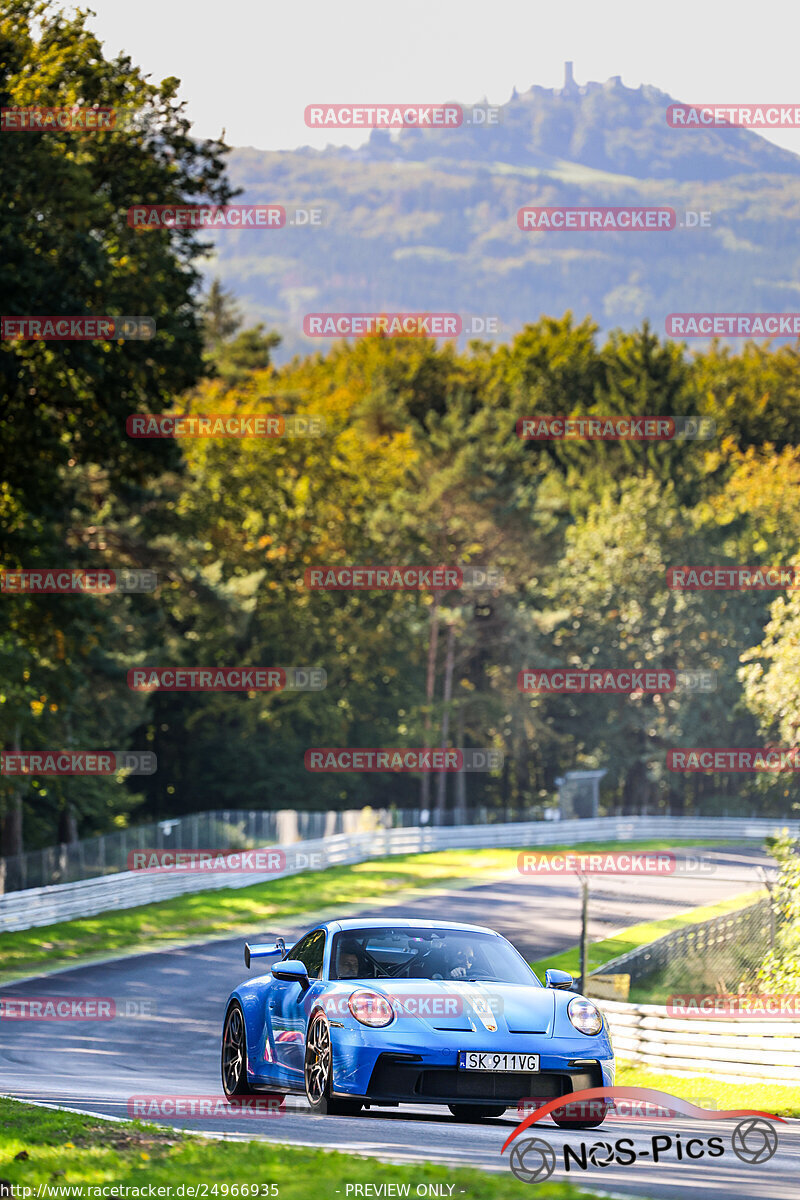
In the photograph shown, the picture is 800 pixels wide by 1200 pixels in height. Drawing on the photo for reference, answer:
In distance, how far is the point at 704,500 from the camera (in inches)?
3036

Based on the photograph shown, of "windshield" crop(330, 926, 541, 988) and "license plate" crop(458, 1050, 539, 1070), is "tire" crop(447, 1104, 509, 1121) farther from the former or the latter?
"windshield" crop(330, 926, 541, 988)

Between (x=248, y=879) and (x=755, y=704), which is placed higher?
(x=755, y=704)

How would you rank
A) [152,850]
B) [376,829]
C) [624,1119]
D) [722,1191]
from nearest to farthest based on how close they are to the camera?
1. [722,1191]
2. [624,1119]
3. [152,850]
4. [376,829]

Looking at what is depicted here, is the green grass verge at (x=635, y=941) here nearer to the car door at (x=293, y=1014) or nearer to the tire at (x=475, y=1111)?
the car door at (x=293, y=1014)

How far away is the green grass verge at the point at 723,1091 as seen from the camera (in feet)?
42.5

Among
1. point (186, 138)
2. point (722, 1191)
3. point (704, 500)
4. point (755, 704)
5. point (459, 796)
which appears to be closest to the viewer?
point (722, 1191)

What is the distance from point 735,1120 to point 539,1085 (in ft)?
10.3

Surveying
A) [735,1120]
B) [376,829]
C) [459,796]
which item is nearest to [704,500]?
[459,796]

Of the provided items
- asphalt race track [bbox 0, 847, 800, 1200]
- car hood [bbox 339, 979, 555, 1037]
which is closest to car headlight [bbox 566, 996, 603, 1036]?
car hood [bbox 339, 979, 555, 1037]

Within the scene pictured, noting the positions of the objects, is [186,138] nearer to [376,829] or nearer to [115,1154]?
[115,1154]

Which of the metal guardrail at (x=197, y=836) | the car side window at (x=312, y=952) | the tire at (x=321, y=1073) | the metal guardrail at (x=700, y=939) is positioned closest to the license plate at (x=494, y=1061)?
the tire at (x=321, y=1073)

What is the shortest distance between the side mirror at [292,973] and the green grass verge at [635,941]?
14108 millimetres

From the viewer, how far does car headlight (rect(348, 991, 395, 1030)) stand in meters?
8.67

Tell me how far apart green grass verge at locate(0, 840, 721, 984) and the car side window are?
1694 centimetres
